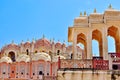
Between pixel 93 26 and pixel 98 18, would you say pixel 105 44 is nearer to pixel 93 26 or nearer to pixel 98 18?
pixel 93 26

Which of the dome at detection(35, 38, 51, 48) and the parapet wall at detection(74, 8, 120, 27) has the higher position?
the dome at detection(35, 38, 51, 48)

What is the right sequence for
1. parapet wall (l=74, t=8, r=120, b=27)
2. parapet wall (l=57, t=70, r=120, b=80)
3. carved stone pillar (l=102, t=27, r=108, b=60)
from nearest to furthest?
parapet wall (l=57, t=70, r=120, b=80) → carved stone pillar (l=102, t=27, r=108, b=60) → parapet wall (l=74, t=8, r=120, b=27)

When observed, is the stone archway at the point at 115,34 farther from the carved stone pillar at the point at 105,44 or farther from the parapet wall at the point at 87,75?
the parapet wall at the point at 87,75

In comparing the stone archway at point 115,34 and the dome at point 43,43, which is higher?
the dome at point 43,43

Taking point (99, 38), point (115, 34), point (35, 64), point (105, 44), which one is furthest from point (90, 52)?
point (35, 64)

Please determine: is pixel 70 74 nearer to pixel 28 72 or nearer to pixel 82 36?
pixel 82 36

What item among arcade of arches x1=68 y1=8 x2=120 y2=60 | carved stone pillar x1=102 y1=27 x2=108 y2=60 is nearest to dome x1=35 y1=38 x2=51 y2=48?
arcade of arches x1=68 y1=8 x2=120 y2=60

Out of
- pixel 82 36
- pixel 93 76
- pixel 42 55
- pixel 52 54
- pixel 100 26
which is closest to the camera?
pixel 93 76

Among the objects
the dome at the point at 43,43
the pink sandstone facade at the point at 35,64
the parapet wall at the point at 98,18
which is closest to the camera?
the parapet wall at the point at 98,18

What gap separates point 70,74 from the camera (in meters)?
11.2

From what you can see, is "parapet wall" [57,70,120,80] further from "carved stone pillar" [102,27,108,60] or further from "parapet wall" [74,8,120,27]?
"parapet wall" [74,8,120,27]

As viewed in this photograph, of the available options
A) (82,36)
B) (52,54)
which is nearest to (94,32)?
(82,36)

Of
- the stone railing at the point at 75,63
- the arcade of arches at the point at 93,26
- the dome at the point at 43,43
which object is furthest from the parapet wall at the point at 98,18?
the dome at the point at 43,43

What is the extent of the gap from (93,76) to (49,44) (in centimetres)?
4064
